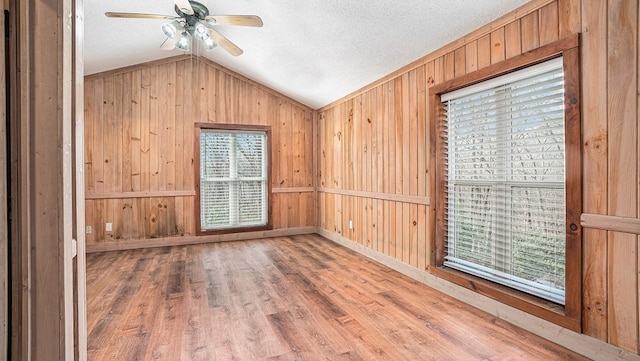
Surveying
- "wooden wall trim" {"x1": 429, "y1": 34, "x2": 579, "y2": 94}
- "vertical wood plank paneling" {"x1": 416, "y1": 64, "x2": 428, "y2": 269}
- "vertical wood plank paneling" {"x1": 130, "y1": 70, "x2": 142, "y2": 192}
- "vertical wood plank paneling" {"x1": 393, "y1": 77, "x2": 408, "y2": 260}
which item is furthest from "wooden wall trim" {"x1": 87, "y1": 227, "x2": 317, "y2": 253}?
"wooden wall trim" {"x1": 429, "y1": 34, "x2": 579, "y2": 94}

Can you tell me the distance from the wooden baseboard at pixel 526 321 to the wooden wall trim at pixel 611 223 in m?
0.69

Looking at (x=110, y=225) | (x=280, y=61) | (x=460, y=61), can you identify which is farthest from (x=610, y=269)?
(x=110, y=225)

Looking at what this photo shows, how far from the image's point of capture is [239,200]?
5391 millimetres

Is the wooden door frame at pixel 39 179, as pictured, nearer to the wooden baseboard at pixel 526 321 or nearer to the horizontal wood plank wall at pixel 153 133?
the wooden baseboard at pixel 526 321

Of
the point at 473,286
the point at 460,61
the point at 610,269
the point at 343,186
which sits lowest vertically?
the point at 473,286

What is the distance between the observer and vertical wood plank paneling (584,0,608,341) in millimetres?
1858

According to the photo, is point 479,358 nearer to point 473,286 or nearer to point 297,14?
point 473,286

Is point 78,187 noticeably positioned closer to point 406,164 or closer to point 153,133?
point 406,164

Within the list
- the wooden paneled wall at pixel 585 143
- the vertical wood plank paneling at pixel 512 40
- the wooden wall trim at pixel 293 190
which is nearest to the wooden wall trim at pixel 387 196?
the wooden paneled wall at pixel 585 143

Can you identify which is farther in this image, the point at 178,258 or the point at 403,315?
the point at 178,258

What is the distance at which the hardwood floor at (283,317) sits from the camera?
6.53 feet

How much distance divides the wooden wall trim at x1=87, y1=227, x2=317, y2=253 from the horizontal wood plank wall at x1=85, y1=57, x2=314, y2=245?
2.8 inches

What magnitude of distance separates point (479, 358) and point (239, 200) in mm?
4280

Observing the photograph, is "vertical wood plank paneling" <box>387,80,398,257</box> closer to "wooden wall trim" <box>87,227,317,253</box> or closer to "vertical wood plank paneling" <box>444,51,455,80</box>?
"vertical wood plank paneling" <box>444,51,455,80</box>
